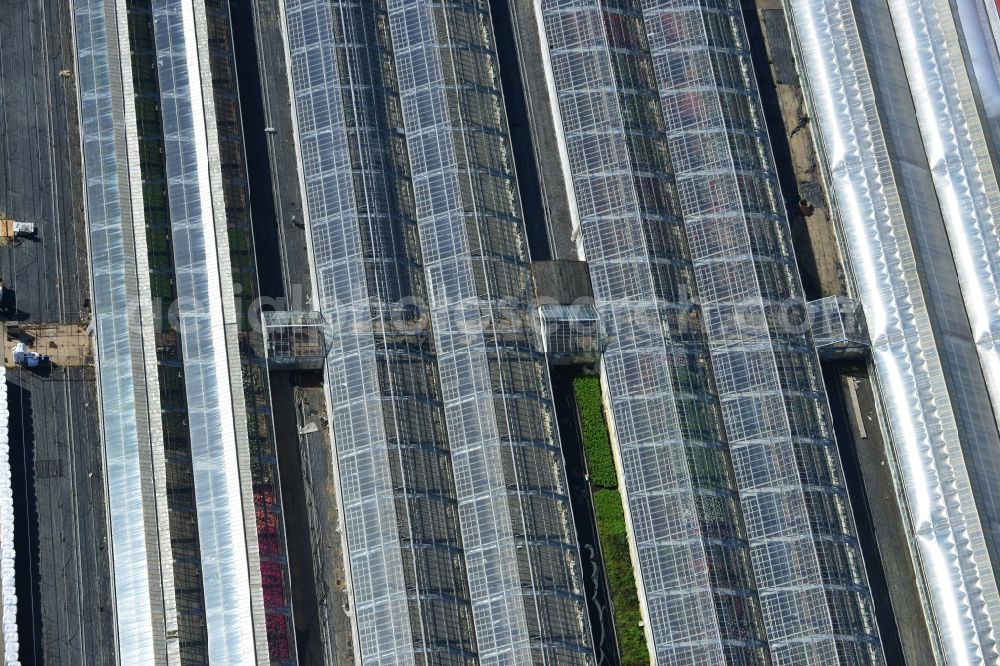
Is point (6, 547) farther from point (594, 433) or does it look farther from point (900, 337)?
point (900, 337)

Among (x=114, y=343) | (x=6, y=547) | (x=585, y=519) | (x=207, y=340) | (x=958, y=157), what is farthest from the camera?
(x=958, y=157)

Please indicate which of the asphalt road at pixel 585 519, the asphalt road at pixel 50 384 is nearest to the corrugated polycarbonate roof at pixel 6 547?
the asphalt road at pixel 50 384

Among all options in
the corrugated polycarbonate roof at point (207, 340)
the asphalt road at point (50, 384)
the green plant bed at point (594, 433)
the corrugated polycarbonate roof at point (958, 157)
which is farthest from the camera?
the corrugated polycarbonate roof at point (958, 157)

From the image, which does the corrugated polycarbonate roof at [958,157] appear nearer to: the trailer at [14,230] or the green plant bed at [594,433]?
the green plant bed at [594,433]

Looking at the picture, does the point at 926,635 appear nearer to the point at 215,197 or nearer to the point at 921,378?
the point at 921,378

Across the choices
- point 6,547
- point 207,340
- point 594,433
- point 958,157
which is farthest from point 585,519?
point 6,547
